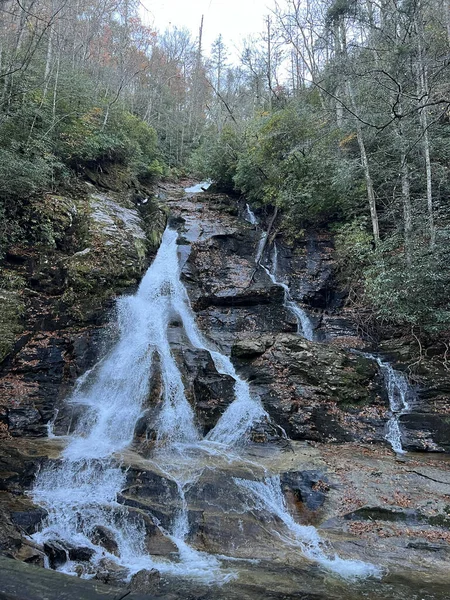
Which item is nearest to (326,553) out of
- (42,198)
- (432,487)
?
(432,487)

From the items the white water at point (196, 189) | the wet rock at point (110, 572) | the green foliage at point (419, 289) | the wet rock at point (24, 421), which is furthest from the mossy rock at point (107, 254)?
the white water at point (196, 189)

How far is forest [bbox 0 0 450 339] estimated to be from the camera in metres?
10.5

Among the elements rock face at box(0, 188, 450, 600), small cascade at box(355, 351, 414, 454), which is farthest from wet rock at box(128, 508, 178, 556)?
small cascade at box(355, 351, 414, 454)

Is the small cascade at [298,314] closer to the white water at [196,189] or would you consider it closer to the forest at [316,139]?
the forest at [316,139]

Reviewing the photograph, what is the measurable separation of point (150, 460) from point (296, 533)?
3101 mm

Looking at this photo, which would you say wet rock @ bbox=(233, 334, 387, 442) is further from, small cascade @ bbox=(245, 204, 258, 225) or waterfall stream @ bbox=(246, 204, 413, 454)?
small cascade @ bbox=(245, 204, 258, 225)

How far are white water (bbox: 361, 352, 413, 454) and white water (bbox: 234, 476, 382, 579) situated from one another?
3371 millimetres

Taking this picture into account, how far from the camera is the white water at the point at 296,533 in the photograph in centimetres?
510

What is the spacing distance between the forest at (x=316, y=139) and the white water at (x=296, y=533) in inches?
216

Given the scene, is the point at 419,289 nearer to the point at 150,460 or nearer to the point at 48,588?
the point at 150,460

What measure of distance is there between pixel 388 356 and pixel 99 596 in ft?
34.9

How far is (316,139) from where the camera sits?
16844mm

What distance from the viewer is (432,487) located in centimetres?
685

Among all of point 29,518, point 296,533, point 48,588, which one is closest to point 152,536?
point 29,518
